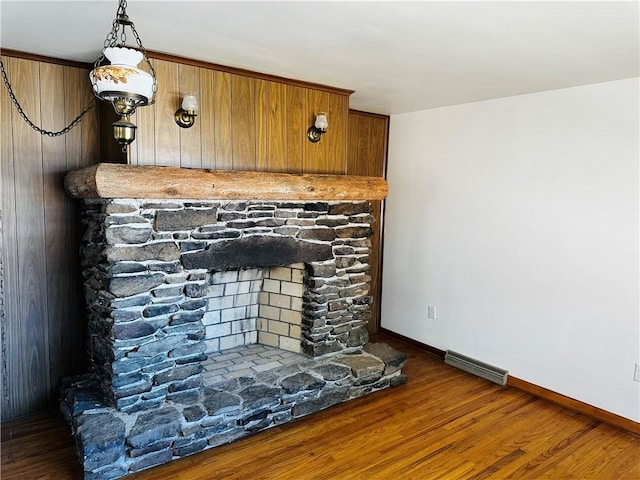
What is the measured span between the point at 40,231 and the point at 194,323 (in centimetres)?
121

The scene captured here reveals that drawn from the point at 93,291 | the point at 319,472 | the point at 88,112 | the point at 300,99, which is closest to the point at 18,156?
the point at 88,112

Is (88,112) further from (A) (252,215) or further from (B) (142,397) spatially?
(B) (142,397)

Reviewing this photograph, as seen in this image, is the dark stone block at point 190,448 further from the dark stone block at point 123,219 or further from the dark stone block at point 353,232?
the dark stone block at point 353,232

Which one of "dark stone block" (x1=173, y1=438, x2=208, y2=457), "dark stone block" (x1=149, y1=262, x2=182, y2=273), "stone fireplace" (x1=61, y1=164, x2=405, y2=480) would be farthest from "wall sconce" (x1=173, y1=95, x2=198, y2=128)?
"dark stone block" (x1=173, y1=438, x2=208, y2=457)

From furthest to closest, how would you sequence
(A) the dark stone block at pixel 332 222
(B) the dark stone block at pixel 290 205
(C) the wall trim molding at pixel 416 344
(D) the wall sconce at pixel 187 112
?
(C) the wall trim molding at pixel 416 344
(A) the dark stone block at pixel 332 222
(B) the dark stone block at pixel 290 205
(D) the wall sconce at pixel 187 112

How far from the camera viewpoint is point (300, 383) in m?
3.20

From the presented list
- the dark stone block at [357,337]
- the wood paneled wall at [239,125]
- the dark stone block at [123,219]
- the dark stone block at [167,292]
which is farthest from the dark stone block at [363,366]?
the dark stone block at [123,219]

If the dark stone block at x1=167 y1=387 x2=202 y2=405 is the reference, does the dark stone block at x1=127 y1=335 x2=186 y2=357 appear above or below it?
above

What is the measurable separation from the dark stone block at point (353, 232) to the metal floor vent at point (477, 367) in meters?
1.42

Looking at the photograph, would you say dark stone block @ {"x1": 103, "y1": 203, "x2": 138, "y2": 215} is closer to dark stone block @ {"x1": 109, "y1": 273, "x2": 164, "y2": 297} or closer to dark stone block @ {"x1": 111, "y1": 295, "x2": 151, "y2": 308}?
dark stone block @ {"x1": 109, "y1": 273, "x2": 164, "y2": 297}

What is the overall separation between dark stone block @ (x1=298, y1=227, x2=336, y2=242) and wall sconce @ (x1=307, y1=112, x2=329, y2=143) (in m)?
0.69

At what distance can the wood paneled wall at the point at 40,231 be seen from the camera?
2.89 meters

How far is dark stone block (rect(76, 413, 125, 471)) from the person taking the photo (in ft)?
7.89

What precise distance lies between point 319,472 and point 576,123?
2.92m
